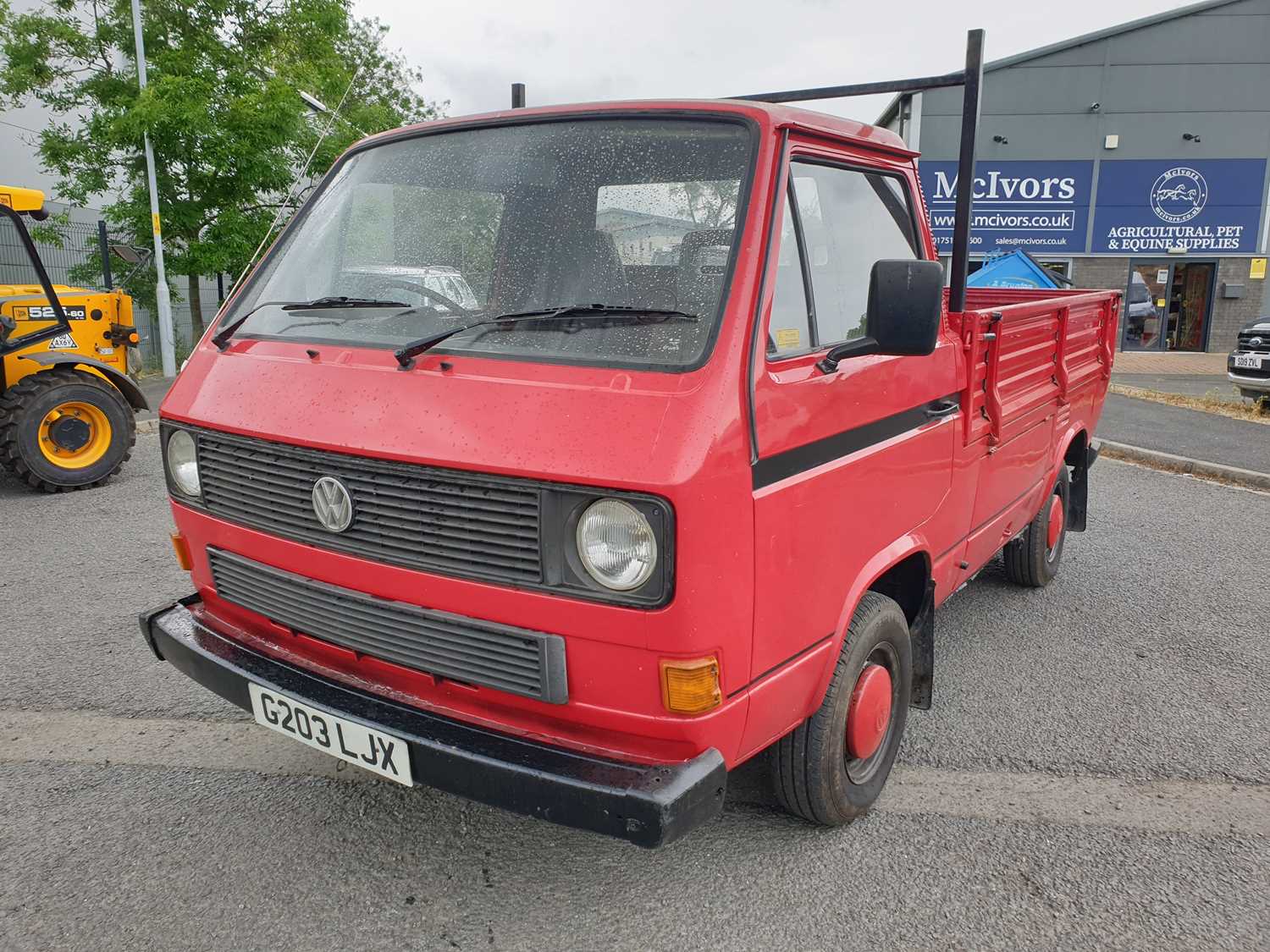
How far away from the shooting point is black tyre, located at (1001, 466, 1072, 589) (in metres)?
4.94

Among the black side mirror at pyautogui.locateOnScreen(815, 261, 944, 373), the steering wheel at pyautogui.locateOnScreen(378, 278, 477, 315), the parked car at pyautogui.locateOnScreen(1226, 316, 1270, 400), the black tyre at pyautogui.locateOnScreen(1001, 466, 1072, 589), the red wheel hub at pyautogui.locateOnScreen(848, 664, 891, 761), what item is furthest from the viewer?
the parked car at pyautogui.locateOnScreen(1226, 316, 1270, 400)

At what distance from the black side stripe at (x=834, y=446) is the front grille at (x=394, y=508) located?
57 centimetres

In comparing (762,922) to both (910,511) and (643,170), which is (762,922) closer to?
(910,511)

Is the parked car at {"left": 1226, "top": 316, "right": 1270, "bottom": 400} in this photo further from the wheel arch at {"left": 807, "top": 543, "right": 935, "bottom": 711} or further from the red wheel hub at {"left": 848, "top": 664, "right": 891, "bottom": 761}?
the red wheel hub at {"left": 848, "top": 664, "right": 891, "bottom": 761}

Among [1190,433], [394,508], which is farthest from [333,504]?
[1190,433]

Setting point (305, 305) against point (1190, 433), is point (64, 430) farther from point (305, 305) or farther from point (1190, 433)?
point (1190, 433)

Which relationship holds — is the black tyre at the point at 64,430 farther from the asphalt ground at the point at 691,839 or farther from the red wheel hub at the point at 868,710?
the red wheel hub at the point at 868,710

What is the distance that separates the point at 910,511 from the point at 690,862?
127 cm

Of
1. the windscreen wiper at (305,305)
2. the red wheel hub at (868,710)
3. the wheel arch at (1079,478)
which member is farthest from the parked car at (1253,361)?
the windscreen wiper at (305,305)

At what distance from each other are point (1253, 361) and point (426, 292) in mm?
12509

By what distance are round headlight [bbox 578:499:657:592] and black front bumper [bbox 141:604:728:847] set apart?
43 cm

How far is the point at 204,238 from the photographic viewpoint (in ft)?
47.3

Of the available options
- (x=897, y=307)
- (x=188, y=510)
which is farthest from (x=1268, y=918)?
(x=188, y=510)

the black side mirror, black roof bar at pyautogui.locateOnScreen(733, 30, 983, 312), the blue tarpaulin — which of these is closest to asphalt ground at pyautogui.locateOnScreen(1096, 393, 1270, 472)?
the blue tarpaulin
